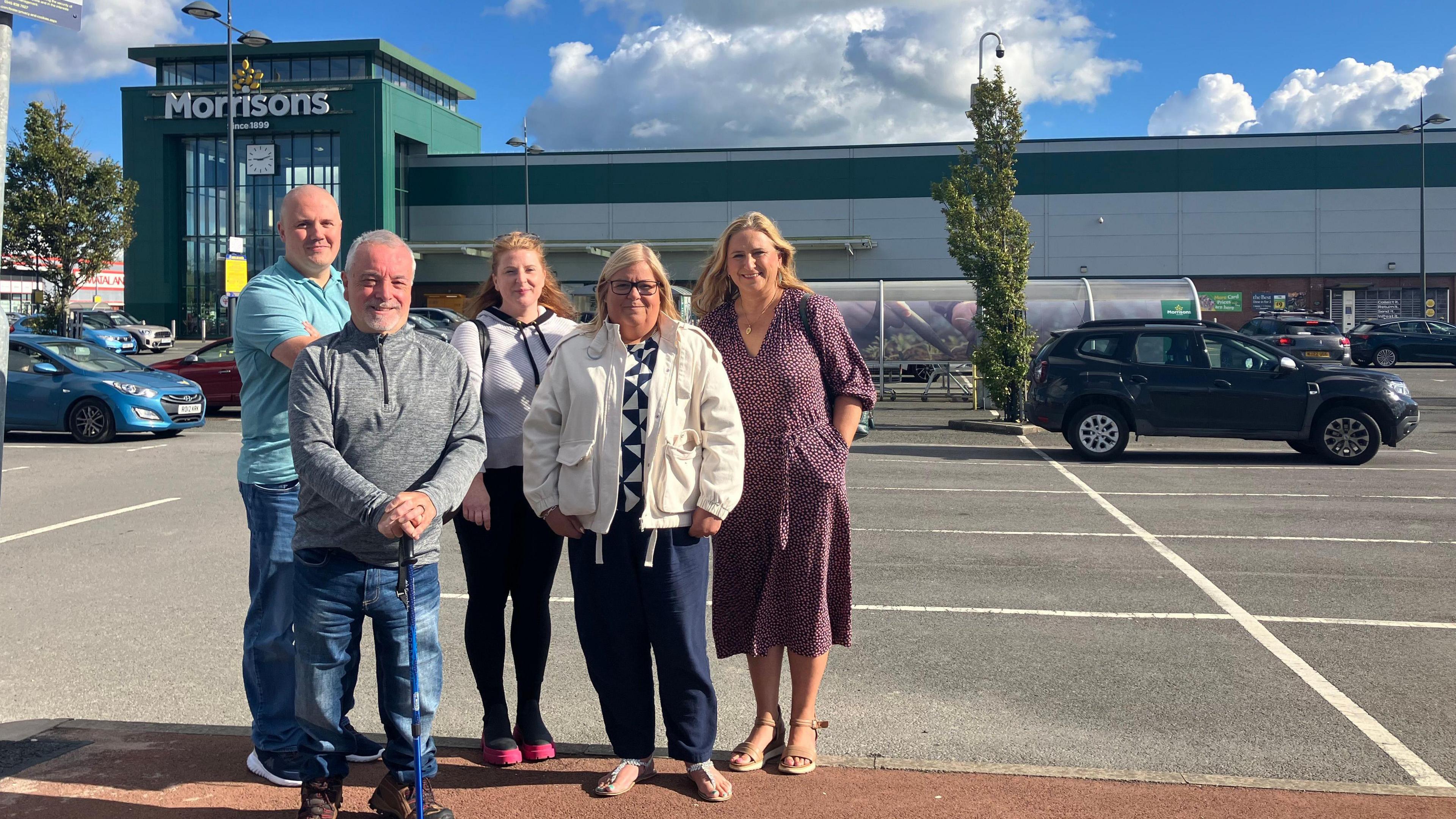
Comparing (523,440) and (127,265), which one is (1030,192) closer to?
(127,265)

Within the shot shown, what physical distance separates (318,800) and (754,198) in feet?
158

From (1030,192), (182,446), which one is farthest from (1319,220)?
(182,446)

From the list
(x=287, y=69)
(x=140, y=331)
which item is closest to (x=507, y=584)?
(x=140, y=331)

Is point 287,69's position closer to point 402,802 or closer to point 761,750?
point 761,750

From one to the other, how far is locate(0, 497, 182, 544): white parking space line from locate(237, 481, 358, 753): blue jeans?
5963 millimetres

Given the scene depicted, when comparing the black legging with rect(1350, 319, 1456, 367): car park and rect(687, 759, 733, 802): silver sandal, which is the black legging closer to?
rect(687, 759, 733, 802): silver sandal

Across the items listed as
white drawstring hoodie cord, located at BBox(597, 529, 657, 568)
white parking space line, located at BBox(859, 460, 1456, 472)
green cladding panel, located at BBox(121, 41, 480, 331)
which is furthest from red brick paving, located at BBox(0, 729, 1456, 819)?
green cladding panel, located at BBox(121, 41, 480, 331)

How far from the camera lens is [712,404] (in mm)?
3646

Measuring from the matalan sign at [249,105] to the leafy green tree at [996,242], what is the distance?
40.4 metres

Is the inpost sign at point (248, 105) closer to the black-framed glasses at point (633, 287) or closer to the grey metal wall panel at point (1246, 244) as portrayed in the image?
the grey metal wall panel at point (1246, 244)

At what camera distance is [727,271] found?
4.02 meters

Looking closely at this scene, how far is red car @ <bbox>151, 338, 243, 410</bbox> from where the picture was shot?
63.0 ft

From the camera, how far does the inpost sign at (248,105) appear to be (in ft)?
169

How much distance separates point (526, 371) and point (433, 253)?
49.5 meters
